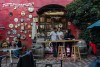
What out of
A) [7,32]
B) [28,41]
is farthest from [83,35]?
[7,32]

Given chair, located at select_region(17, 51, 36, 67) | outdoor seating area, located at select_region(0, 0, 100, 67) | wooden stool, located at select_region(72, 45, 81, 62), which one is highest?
outdoor seating area, located at select_region(0, 0, 100, 67)

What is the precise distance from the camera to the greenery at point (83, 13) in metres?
16.1

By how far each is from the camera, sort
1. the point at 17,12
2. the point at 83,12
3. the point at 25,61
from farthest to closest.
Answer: the point at 17,12
the point at 83,12
the point at 25,61

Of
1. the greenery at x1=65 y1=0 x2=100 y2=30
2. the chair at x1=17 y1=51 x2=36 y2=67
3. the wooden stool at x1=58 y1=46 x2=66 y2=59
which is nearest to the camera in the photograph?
the chair at x1=17 y1=51 x2=36 y2=67

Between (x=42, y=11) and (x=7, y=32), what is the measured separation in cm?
291

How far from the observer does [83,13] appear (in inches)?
639

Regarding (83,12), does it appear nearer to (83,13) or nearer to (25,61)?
(83,13)

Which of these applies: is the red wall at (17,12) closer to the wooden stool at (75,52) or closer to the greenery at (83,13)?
the greenery at (83,13)

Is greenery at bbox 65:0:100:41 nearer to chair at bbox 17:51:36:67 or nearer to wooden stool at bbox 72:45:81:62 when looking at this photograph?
wooden stool at bbox 72:45:81:62

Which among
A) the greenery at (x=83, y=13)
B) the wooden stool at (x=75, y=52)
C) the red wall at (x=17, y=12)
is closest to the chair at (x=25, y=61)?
the wooden stool at (x=75, y=52)

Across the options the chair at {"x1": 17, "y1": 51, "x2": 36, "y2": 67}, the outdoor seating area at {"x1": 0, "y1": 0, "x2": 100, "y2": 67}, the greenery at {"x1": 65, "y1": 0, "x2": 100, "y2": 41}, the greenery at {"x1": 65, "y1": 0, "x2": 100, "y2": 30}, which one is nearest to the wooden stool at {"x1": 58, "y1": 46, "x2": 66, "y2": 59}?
the outdoor seating area at {"x1": 0, "y1": 0, "x2": 100, "y2": 67}

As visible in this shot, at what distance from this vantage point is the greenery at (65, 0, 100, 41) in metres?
16.1

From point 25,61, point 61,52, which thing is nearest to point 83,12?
point 61,52

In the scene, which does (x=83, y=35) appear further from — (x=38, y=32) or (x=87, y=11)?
(x=38, y=32)
